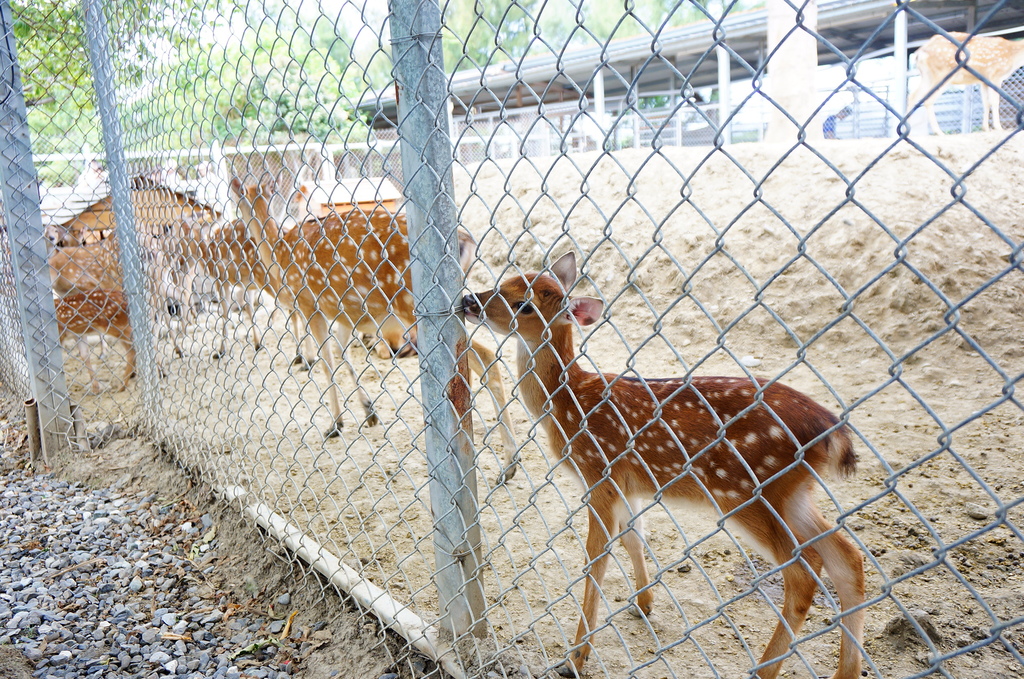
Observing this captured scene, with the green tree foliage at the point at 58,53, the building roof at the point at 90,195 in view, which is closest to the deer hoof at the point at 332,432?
the building roof at the point at 90,195

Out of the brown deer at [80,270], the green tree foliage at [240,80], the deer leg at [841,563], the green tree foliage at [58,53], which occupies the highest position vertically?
the green tree foliage at [58,53]

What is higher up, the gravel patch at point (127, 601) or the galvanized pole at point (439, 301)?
the galvanized pole at point (439, 301)

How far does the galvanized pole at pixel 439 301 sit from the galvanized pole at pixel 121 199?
269cm

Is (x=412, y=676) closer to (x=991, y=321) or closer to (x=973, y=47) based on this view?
(x=991, y=321)

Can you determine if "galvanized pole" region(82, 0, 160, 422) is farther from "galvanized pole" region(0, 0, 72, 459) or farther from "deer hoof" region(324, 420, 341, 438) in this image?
"deer hoof" region(324, 420, 341, 438)

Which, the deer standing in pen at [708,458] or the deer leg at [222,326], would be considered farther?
the deer leg at [222,326]

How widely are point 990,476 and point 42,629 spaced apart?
3933 millimetres

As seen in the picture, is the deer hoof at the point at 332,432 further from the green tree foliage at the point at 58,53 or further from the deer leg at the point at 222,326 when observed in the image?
the green tree foliage at the point at 58,53

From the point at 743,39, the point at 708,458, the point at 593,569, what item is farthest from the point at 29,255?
the point at 743,39

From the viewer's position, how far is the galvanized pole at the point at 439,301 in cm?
182

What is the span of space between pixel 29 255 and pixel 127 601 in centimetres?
228

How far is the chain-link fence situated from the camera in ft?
5.32

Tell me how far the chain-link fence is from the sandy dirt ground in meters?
0.02

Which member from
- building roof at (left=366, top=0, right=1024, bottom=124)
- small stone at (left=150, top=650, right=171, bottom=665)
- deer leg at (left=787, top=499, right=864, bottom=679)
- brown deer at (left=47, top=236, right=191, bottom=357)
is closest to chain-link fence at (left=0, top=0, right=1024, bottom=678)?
deer leg at (left=787, top=499, right=864, bottom=679)
